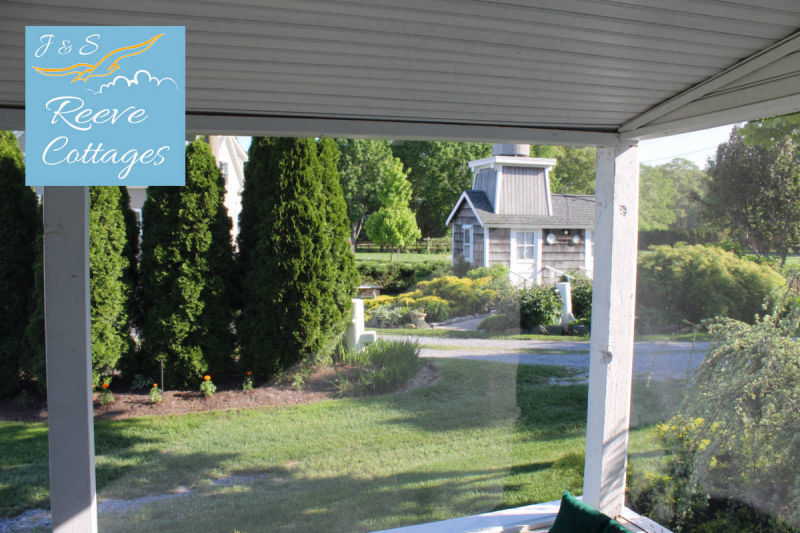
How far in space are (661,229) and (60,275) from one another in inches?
187

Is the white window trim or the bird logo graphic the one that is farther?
the white window trim

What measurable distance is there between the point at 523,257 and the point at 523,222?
0.48 m

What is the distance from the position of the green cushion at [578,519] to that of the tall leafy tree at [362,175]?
6.61 m

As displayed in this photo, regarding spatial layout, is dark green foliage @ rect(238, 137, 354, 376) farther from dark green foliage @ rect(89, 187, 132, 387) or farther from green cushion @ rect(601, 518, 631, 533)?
green cushion @ rect(601, 518, 631, 533)

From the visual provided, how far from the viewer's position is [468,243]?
23.4 ft

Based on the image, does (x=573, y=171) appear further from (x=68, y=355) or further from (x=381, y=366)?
(x=68, y=355)

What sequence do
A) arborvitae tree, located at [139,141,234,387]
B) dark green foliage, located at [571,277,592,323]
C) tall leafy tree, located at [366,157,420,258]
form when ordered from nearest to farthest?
arborvitae tree, located at [139,141,234,387]
dark green foliage, located at [571,277,592,323]
tall leafy tree, located at [366,157,420,258]

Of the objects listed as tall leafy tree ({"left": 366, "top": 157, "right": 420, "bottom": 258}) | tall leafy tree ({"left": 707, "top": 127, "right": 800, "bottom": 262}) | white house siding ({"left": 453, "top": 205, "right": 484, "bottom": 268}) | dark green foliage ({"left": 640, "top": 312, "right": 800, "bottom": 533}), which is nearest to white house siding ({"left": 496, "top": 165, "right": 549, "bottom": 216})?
white house siding ({"left": 453, "top": 205, "right": 484, "bottom": 268})

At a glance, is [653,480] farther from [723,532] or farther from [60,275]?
[60,275]

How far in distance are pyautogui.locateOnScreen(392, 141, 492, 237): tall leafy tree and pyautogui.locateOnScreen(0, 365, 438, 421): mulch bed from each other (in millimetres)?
4751

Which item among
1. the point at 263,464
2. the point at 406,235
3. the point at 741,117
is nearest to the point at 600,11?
the point at 741,117

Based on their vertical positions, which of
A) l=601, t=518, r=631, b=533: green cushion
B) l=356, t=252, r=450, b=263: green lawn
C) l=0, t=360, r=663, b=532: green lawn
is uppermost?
l=356, t=252, r=450, b=263: green lawn

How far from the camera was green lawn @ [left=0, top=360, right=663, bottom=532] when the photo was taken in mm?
3293

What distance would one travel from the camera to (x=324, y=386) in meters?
4.48
